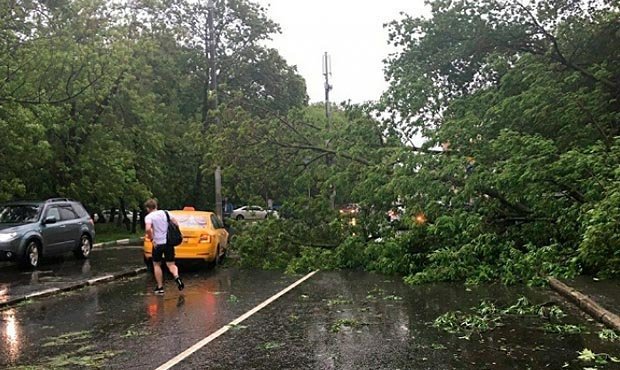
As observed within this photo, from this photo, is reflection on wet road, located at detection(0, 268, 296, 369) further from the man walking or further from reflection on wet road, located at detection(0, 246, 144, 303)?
reflection on wet road, located at detection(0, 246, 144, 303)

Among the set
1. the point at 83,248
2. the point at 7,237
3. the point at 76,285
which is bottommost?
the point at 76,285

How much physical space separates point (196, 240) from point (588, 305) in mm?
9746

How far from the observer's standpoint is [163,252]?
12336mm

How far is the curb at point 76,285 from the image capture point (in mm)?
11031

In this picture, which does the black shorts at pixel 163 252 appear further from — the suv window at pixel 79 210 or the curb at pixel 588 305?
the suv window at pixel 79 210

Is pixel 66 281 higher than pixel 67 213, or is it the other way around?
pixel 67 213

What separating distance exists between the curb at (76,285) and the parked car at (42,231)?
2719mm

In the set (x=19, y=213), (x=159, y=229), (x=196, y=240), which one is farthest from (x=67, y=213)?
(x=159, y=229)

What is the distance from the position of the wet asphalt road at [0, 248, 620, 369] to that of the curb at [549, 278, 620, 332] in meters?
0.18

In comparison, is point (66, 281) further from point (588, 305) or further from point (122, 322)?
point (588, 305)

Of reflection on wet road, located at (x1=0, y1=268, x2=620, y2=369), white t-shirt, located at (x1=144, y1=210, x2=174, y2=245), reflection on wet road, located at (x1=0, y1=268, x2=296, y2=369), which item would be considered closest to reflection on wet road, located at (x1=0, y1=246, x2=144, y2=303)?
reflection on wet road, located at (x1=0, y1=268, x2=296, y2=369)

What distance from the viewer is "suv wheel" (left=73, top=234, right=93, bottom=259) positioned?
19.2m

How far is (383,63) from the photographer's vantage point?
73.8ft

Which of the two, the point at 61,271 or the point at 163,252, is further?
the point at 61,271
